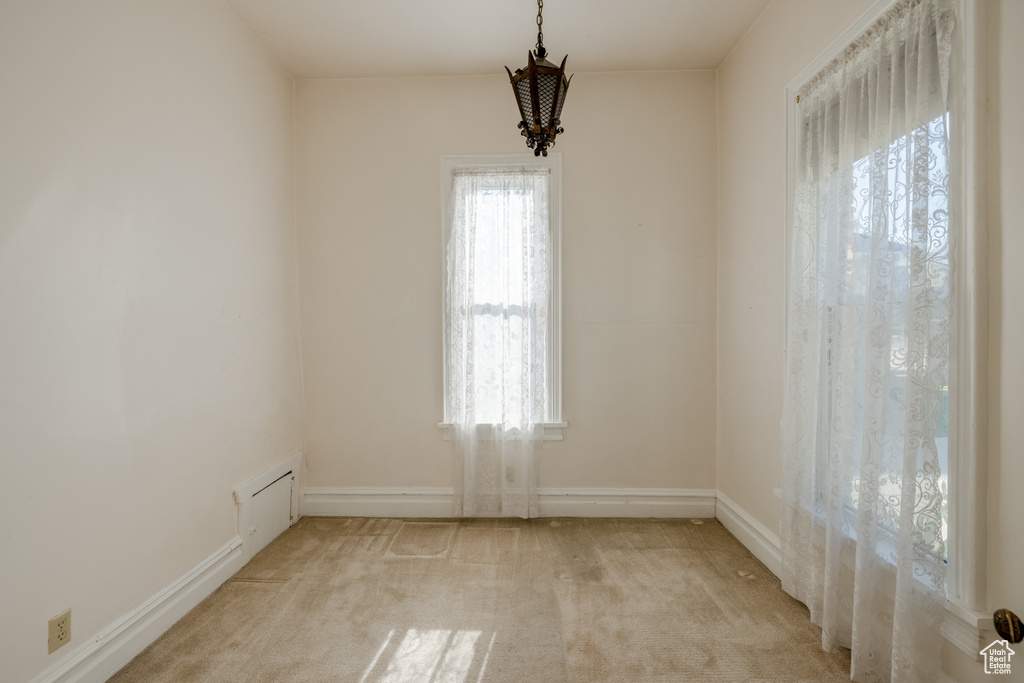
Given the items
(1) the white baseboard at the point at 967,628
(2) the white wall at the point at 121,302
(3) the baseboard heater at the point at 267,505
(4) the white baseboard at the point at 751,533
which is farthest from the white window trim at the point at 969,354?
(3) the baseboard heater at the point at 267,505

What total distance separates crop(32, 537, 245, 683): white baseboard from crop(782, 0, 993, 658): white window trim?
2.97m

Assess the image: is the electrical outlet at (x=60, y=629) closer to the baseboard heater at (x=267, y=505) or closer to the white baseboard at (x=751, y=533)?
the baseboard heater at (x=267, y=505)

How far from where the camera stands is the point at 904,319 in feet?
5.51

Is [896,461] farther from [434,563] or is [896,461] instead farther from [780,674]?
[434,563]

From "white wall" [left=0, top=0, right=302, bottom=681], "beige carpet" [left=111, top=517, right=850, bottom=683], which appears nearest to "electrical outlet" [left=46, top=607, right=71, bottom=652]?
"white wall" [left=0, top=0, right=302, bottom=681]

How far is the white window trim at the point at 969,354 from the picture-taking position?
147cm

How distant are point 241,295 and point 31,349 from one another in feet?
4.00

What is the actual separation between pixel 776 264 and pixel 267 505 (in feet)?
10.7

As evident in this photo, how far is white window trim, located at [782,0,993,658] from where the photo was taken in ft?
4.81

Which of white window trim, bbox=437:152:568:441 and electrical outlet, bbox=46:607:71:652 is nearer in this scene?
electrical outlet, bbox=46:607:71:652

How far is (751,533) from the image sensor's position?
293 centimetres

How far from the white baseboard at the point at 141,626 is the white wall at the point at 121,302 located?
0.05 meters

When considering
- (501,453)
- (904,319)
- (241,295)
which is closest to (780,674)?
(904,319)

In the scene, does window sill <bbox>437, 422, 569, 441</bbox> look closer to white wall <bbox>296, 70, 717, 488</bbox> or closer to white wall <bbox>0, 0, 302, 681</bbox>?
white wall <bbox>296, 70, 717, 488</bbox>
